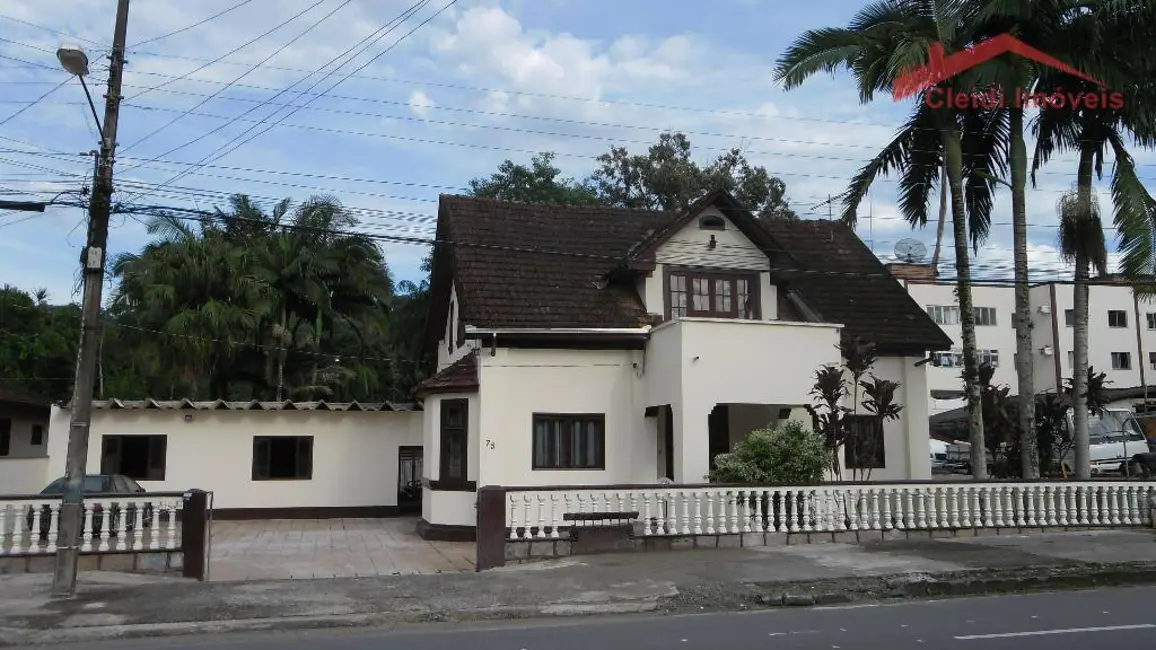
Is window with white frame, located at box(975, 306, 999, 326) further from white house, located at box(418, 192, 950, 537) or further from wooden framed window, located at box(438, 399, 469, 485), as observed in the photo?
wooden framed window, located at box(438, 399, 469, 485)

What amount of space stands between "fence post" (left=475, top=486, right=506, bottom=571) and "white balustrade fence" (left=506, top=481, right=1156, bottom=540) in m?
0.42

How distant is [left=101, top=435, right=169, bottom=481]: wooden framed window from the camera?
2159 cm

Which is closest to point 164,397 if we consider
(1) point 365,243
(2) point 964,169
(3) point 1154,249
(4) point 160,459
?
(1) point 365,243

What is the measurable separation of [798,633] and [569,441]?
9273 millimetres

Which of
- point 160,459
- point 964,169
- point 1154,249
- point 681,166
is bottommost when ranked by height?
point 160,459

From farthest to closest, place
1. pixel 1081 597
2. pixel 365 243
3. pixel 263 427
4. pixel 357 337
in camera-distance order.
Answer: pixel 357 337 → pixel 365 243 → pixel 263 427 → pixel 1081 597

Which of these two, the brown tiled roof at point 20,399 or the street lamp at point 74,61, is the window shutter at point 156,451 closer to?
the brown tiled roof at point 20,399

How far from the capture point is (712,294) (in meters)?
19.1

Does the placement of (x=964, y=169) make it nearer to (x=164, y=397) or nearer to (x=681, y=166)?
(x=681, y=166)

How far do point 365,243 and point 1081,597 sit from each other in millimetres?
24744

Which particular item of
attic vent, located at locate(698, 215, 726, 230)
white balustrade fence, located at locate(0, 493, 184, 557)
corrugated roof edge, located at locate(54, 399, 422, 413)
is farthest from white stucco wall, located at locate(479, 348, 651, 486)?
corrugated roof edge, located at locate(54, 399, 422, 413)

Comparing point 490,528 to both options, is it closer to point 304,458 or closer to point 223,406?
point 304,458

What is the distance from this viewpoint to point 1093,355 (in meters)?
49.6

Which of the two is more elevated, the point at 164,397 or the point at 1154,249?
the point at 1154,249
